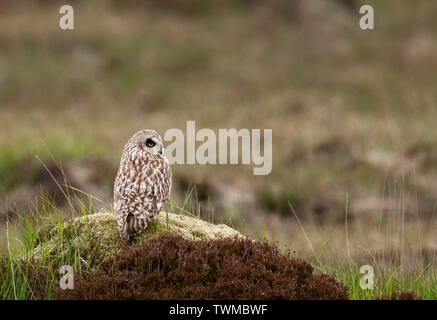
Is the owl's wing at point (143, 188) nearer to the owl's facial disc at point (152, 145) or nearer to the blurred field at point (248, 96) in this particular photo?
the owl's facial disc at point (152, 145)

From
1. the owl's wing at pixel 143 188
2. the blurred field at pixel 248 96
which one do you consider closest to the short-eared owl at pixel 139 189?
the owl's wing at pixel 143 188

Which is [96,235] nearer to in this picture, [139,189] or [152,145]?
[139,189]

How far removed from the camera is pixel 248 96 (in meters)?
36.4

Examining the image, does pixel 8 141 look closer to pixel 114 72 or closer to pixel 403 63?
pixel 114 72

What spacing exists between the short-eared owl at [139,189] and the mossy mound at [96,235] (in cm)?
20

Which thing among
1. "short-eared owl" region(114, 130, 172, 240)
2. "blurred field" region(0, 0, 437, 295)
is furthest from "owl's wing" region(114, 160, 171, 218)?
"blurred field" region(0, 0, 437, 295)

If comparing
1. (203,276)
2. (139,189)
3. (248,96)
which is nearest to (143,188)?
(139,189)

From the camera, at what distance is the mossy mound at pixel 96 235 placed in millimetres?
7270

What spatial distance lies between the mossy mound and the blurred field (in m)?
9.14

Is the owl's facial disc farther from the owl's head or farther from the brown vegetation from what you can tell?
Result: the brown vegetation

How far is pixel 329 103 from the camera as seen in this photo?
3406 cm

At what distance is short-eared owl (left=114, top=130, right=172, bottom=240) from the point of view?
7.11m

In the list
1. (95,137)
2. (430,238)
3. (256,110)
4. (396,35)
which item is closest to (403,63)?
(396,35)

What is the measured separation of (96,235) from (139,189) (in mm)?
855
